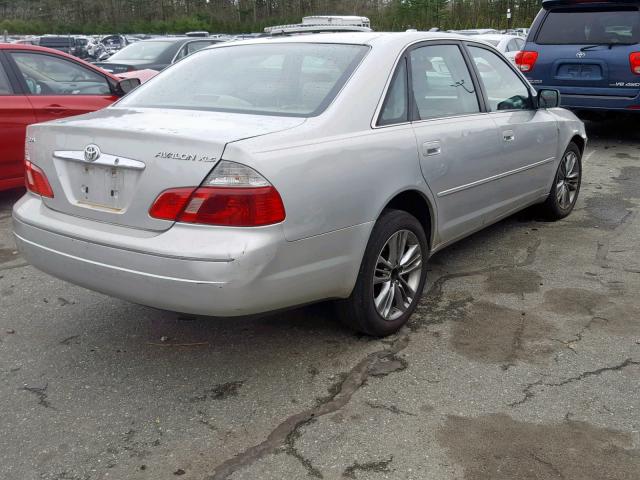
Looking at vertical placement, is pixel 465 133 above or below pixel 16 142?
above

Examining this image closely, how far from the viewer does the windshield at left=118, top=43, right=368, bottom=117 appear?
3.44 metres

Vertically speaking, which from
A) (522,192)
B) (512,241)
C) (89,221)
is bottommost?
(512,241)

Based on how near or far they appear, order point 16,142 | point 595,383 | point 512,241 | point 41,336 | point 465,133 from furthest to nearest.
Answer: point 16,142
point 512,241
point 465,133
point 41,336
point 595,383

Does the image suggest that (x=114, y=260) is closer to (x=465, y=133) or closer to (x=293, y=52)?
(x=293, y=52)

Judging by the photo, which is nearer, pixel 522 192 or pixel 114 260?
pixel 114 260

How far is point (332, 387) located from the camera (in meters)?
3.16

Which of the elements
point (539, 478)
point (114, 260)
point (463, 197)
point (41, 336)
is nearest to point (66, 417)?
point (114, 260)

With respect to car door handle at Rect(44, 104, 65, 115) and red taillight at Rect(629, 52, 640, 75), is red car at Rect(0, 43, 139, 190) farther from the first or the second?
red taillight at Rect(629, 52, 640, 75)

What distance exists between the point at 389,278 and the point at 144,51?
33.2ft

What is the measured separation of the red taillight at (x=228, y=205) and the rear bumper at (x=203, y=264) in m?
0.04

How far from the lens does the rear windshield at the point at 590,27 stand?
8.50m

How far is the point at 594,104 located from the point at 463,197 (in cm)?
547

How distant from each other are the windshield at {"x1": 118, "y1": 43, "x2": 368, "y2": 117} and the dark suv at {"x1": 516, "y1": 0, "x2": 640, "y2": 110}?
5.95 m

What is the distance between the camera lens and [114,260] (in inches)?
116
